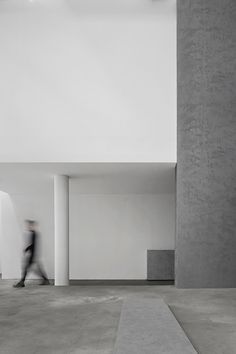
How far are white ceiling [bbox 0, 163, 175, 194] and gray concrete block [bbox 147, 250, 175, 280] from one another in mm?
2092

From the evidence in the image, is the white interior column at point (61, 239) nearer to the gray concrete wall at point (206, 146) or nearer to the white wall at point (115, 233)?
the gray concrete wall at point (206, 146)

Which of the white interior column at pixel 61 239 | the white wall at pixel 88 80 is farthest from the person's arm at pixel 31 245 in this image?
the white wall at pixel 88 80

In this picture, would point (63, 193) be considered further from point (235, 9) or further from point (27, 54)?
point (235, 9)

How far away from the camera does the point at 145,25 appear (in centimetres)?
863

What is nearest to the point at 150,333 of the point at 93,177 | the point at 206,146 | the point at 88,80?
the point at 206,146

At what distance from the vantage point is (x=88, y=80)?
8.54m

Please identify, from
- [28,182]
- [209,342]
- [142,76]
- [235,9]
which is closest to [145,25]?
[142,76]

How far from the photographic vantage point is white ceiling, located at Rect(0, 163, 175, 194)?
29.2ft

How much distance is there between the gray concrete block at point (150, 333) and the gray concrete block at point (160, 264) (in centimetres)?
804

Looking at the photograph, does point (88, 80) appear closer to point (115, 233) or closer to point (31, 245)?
point (31, 245)

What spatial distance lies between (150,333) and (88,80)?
560 centimetres

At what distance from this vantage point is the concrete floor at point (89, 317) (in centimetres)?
417

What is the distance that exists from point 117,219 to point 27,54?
7.20 metres

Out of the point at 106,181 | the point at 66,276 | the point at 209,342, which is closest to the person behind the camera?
the point at 209,342
